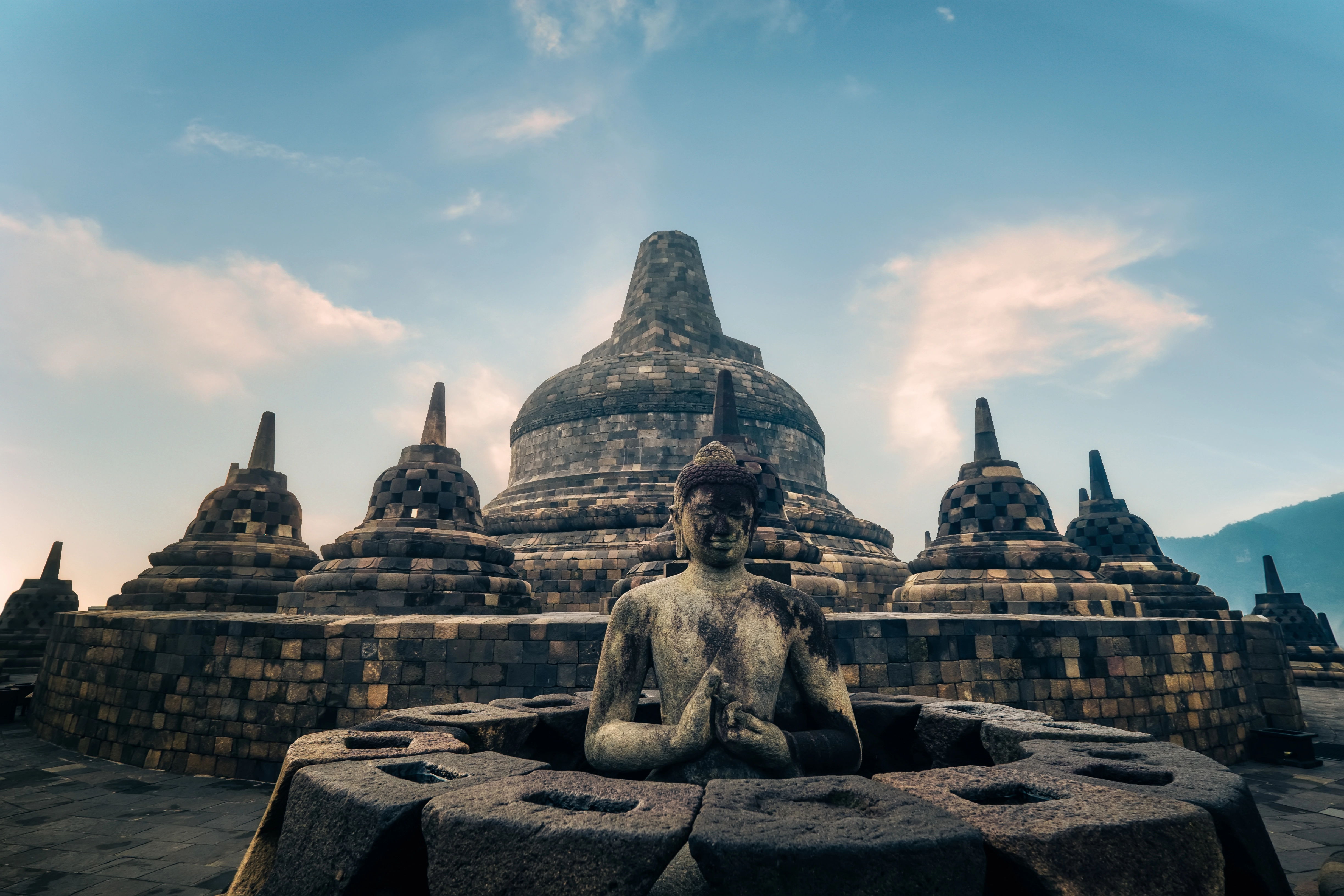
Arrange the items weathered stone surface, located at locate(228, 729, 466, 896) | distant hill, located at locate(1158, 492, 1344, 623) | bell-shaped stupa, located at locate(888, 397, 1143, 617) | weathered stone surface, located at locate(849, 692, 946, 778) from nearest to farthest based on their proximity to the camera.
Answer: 1. weathered stone surface, located at locate(228, 729, 466, 896)
2. weathered stone surface, located at locate(849, 692, 946, 778)
3. bell-shaped stupa, located at locate(888, 397, 1143, 617)
4. distant hill, located at locate(1158, 492, 1344, 623)

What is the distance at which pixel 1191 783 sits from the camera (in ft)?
6.63

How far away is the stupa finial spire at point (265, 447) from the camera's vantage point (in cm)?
1330

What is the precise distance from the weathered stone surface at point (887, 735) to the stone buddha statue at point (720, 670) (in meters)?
0.78

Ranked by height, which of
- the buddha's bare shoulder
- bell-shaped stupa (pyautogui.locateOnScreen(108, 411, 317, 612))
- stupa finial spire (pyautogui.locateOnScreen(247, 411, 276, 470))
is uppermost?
stupa finial spire (pyautogui.locateOnScreen(247, 411, 276, 470))

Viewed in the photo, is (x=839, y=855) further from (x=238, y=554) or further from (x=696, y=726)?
(x=238, y=554)

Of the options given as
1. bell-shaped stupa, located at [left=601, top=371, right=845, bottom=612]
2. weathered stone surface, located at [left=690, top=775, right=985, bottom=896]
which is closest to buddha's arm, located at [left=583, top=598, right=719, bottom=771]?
weathered stone surface, located at [left=690, top=775, right=985, bottom=896]

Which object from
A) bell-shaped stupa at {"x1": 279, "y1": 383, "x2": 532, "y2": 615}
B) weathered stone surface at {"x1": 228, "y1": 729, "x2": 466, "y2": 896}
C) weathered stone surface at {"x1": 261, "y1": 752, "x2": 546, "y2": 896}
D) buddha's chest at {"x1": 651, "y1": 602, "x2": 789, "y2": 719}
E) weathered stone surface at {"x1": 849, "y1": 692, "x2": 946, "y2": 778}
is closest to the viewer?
weathered stone surface at {"x1": 261, "y1": 752, "x2": 546, "y2": 896}

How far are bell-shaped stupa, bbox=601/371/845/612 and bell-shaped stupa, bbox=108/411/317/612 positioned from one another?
20.1 feet

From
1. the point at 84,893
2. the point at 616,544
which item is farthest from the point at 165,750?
the point at 616,544

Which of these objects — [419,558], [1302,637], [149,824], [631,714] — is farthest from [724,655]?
[1302,637]

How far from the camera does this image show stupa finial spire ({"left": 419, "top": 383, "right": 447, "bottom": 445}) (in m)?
11.7

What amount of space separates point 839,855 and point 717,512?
60.2 inches

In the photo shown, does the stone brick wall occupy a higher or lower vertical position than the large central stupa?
lower

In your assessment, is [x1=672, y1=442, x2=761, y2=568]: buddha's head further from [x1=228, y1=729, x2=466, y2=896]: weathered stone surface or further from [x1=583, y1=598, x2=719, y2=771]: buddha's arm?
[x1=228, y1=729, x2=466, y2=896]: weathered stone surface
